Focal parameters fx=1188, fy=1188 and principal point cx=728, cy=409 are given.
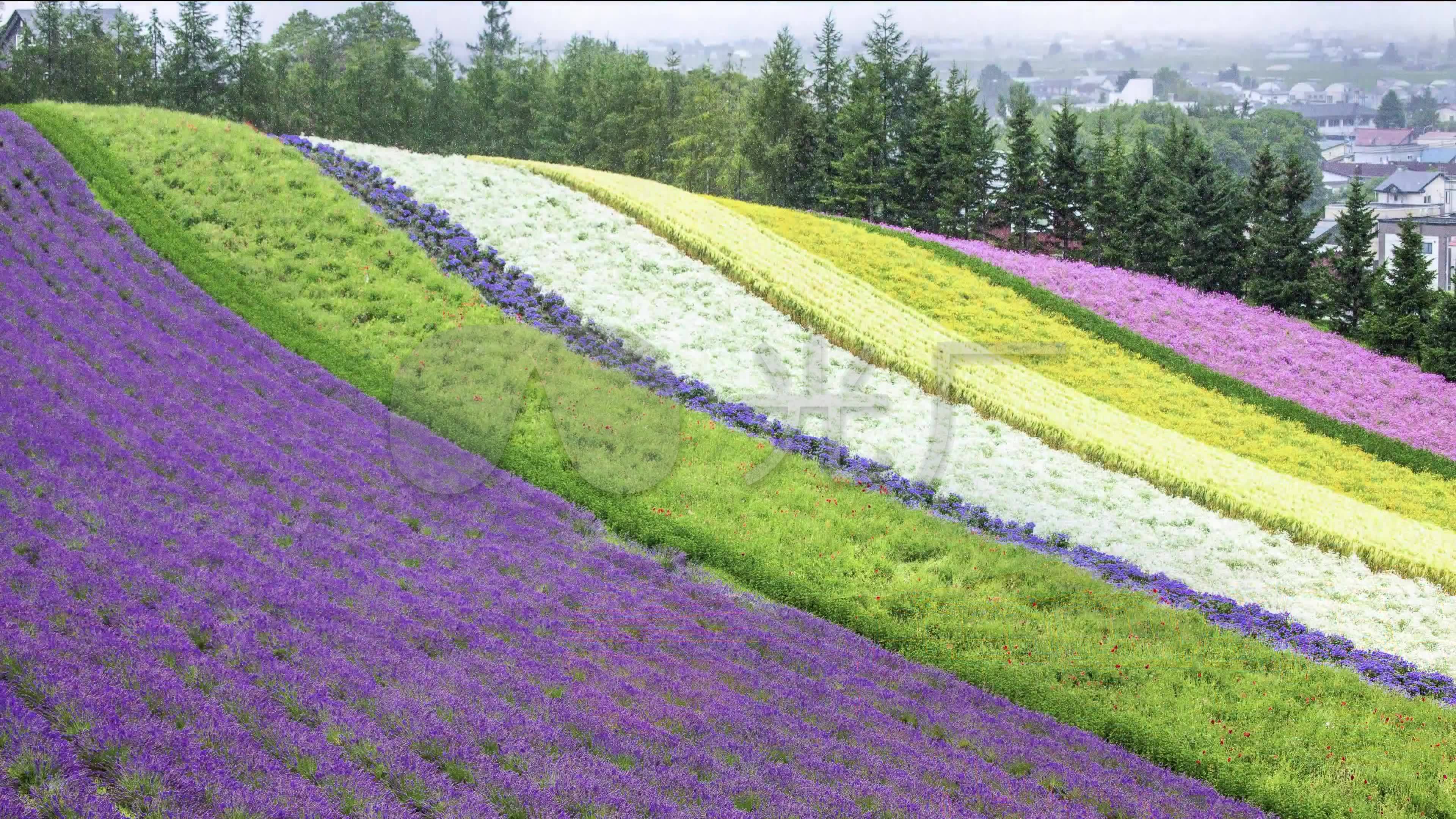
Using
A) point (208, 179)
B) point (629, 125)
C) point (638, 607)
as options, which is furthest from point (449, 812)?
point (629, 125)

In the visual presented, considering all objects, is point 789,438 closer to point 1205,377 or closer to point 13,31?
point 1205,377

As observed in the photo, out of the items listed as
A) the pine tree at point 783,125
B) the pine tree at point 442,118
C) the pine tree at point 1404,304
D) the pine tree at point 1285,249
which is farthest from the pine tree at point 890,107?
the pine tree at point 442,118

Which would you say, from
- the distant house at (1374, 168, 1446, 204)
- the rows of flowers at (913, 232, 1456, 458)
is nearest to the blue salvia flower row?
the rows of flowers at (913, 232, 1456, 458)

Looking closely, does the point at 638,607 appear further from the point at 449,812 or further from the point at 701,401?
the point at 701,401

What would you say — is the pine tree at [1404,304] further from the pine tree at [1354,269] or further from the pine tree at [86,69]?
the pine tree at [86,69]

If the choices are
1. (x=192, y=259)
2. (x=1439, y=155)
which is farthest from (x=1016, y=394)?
(x=1439, y=155)
